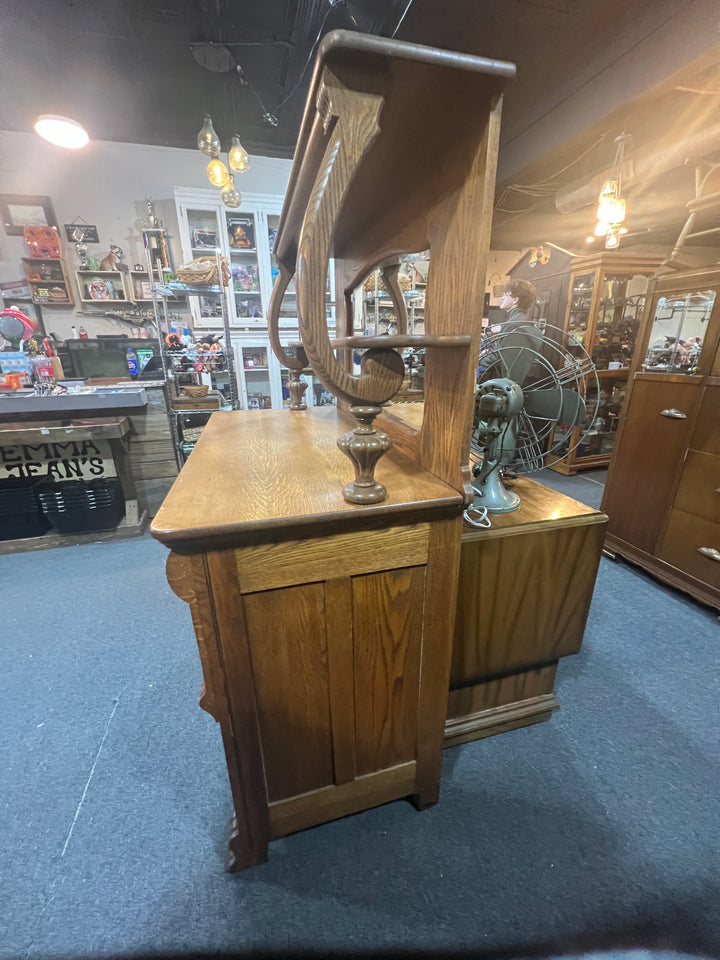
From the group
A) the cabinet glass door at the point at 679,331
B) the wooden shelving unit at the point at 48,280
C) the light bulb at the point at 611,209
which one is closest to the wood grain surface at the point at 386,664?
the cabinet glass door at the point at 679,331

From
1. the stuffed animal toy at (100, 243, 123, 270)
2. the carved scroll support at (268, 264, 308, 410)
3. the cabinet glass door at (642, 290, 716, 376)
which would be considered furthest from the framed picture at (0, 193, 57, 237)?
the cabinet glass door at (642, 290, 716, 376)

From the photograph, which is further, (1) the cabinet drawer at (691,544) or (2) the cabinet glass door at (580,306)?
(2) the cabinet glass door at (580,306)

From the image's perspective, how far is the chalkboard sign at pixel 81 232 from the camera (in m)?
3.84

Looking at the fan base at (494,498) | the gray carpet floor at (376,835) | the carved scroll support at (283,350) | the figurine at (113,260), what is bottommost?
the gray carpet floor at (376,835)

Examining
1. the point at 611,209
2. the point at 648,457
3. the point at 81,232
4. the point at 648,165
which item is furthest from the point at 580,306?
the point at 81,232

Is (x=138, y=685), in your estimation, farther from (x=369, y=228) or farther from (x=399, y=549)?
(x=369, y=228)

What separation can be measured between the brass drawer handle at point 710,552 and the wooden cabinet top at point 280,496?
5.79ft

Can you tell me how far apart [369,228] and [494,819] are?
174 cm

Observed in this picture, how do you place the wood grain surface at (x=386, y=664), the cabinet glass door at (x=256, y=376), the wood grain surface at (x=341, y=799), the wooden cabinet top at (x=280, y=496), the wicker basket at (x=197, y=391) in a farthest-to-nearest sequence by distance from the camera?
1. the cabinet glass door at (x=256, y=376)
2. the wicker basket at (x=197, y=391)
3. the wood grain surface at (x=341, y=799)
4. the wood grain surface at (x=386, y=664)
5. the wooden cabinet top at (x=280, y=496)

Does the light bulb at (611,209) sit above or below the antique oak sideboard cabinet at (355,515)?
above

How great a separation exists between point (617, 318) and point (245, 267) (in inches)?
148

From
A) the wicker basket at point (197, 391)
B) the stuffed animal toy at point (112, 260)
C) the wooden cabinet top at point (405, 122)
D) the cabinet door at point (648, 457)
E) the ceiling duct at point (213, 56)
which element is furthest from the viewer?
the stuffed animal toy at point (112, 260)

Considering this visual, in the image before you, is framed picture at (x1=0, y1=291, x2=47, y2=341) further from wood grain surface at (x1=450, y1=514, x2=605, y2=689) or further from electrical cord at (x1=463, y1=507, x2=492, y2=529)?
wood grain surface at (x1=450, y1=514, x2=605, y2=689)

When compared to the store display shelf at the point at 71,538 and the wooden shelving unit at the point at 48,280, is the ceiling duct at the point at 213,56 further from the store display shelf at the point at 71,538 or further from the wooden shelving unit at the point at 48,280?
the store display shelf at the point at 71,538
